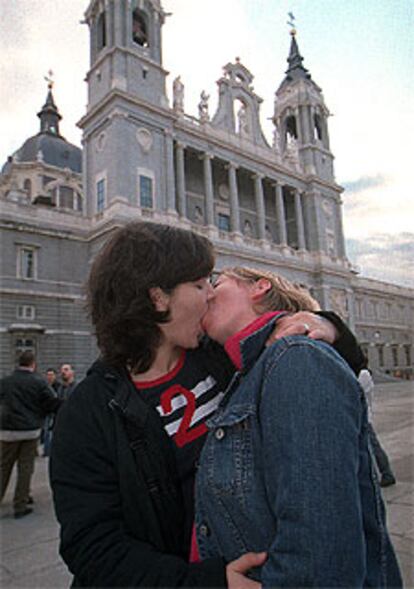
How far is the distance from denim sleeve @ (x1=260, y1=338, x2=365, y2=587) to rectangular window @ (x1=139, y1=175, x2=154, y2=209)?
2263 cm

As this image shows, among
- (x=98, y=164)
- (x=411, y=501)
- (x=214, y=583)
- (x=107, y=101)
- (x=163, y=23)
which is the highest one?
(x=163, y=23)

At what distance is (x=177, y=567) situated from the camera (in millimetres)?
1222

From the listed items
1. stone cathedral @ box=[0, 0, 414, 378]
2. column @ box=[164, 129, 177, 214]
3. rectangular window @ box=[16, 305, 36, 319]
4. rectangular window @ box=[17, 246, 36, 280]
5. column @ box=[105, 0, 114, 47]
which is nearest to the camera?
rectangular window @ box=[16, 305, 36, 319]

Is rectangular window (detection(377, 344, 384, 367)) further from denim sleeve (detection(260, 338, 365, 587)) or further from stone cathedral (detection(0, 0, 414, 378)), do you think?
denim sleeve (detection(260, 338, 365, 587))

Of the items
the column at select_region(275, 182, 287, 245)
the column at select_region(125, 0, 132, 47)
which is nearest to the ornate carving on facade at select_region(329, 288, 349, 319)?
the column at select_region(275, 182, 287, 245)

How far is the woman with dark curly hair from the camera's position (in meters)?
1.26

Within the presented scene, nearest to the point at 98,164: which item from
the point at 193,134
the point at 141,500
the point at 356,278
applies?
the point at 193,134

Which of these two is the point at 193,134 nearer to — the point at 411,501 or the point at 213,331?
the point at 411,501

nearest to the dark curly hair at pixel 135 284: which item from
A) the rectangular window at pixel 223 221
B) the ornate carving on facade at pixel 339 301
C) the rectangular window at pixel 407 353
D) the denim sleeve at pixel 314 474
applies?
the denim sleeve at pixel 314 474


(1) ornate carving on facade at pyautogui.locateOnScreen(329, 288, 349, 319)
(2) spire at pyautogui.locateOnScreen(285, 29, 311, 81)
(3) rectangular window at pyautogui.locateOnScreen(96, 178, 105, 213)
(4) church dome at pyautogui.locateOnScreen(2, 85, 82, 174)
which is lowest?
(1) ornate carving on facade at pyautogui.locateOnScreen(329, 288, 349, 319)

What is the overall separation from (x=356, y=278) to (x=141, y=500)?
42.6 m

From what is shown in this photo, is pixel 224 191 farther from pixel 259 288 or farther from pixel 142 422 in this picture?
pixel 142 422

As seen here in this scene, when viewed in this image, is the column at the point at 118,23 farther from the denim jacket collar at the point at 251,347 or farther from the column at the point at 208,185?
the denim jacket collar at the point at 251,347

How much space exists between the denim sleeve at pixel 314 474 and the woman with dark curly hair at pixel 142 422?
16 centimetres
